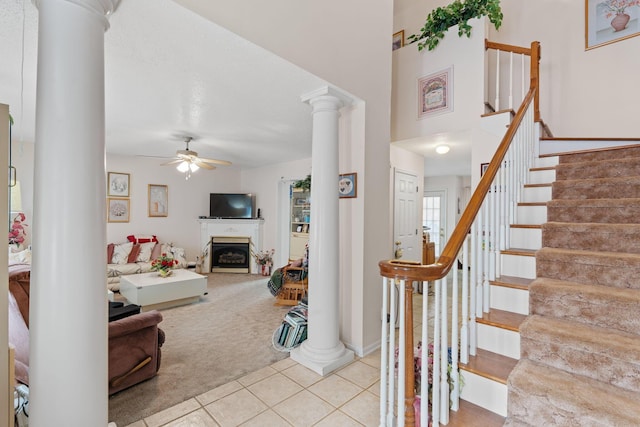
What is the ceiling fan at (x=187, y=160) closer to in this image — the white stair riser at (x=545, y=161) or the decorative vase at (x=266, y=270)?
the decorative vase at (x=266, y=270)

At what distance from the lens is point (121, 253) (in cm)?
507

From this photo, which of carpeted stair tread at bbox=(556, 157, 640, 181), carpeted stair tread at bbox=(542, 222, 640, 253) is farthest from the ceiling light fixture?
carpeted stair tread at bbox=(542, 222, 640, 253)

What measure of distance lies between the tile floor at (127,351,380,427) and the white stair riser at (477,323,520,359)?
82cm

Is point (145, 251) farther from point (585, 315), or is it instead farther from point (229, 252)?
point (585, 315)

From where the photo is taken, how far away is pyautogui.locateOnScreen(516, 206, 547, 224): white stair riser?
7.43 feet

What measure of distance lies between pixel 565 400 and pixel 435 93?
3.37 metres

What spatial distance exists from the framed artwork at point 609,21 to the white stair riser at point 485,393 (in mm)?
4151

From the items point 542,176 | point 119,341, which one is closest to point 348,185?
point 542,176

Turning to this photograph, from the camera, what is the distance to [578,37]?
3.56 m

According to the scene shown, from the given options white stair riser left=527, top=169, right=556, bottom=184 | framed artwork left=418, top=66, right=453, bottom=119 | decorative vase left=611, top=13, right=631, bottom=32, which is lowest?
white stair riser left=527, top=169, right=556, bottom=184

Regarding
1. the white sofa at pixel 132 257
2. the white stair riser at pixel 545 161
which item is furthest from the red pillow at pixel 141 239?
the white stair riser at pixel 545 161

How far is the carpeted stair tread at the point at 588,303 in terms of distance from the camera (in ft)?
4.78

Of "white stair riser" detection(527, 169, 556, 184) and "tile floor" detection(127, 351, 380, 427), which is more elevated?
"white stair riser" detection(527, 169, 556, 184)

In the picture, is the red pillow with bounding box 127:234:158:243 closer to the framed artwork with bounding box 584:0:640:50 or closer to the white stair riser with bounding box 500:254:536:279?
the white stair riser with bounding box 500:254:536:279
